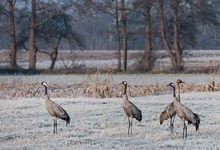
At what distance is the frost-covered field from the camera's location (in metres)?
15.8

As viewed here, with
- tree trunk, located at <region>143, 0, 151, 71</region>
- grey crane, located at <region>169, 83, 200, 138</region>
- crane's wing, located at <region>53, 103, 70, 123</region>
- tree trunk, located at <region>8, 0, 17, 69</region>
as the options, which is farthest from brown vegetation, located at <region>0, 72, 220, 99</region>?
tree trunk, located at <region>8, 0, 17, 69</region>

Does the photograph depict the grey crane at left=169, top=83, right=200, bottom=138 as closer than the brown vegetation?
Yes

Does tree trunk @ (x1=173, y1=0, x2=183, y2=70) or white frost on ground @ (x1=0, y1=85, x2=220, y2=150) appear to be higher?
tree trunk @ (x1=173, y1=0, x2=183, y2=70)

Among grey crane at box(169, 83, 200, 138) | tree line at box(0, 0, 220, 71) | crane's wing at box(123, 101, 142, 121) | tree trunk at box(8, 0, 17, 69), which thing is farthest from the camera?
tree trunk at box(8, 0, 17, 69)

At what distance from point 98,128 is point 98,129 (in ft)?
0.72

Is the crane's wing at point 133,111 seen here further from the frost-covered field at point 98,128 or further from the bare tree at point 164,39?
the bare tree at point 164,39

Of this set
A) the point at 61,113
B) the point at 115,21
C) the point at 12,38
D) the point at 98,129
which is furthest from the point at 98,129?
the point at 115,21

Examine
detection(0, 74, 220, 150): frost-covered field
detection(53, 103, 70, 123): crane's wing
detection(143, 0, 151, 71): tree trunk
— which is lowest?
detection(0, 74, 220, 150): frost-covered field

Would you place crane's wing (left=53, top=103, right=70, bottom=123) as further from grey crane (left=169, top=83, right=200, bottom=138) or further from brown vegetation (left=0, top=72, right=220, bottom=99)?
brown vegetation (left=0, top=72, right=220, bottom=99)

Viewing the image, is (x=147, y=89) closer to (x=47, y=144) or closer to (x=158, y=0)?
(x=47, y=144)

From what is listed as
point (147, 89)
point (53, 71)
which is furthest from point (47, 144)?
point (53, 71)

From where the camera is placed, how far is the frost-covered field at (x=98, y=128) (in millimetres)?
15820

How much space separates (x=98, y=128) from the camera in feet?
61.6

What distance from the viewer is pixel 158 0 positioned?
57.4 meters
